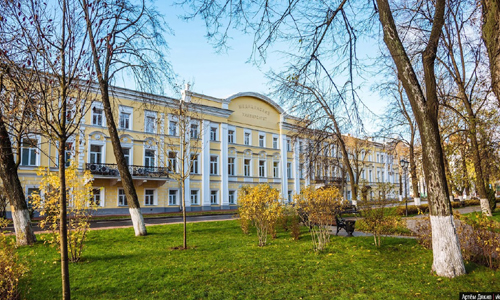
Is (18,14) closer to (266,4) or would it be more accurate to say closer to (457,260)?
(266,4)

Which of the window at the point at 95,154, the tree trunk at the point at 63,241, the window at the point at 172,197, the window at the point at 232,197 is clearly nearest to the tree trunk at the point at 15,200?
the tree trunk at the point at 63,241

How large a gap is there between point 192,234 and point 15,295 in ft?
23.8

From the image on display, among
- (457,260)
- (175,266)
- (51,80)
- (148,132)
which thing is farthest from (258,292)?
(148,132)

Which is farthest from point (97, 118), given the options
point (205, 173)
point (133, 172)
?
point (205, 173)

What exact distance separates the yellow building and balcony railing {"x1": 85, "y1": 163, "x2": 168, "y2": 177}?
69 mm

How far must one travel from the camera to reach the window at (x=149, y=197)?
2742 cm

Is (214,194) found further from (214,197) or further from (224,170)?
(224,170)

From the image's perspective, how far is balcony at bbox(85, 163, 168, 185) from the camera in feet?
78.1

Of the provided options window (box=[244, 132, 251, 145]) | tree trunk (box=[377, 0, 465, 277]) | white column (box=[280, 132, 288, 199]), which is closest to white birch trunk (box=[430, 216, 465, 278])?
tree trunk (box=[377, 0, 465, 277])

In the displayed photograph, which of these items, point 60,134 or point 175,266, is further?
point 175,266

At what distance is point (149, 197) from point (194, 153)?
7.09 meters

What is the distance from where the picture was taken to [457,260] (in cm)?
581

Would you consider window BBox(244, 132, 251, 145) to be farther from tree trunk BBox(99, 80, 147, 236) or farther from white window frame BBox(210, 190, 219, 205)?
tree trunk BBox(99, 80, 147, 236)

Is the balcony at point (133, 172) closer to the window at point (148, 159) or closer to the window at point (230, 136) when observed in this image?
the window at point (148, 159)
